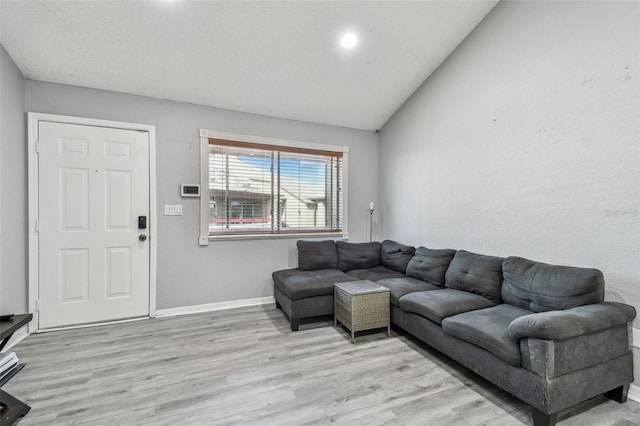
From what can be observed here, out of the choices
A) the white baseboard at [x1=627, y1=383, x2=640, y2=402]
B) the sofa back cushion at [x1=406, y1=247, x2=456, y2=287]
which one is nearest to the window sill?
the sofa back cushion at [x1=406, y1=247, x2=456, y2=287]

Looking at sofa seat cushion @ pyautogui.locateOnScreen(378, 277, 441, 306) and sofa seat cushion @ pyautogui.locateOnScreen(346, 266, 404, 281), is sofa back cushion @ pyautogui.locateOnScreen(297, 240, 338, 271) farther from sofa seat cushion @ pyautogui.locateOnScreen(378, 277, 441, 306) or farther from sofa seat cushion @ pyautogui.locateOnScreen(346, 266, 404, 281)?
sofa seat cushion @ pyautogui.locateOnScreen(378, 277, 441, 306)

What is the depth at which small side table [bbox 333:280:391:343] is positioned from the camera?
2543mm

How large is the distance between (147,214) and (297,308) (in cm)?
196

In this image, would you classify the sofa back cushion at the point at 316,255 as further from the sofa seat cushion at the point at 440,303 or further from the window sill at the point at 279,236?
the sofa seat cushion at the point at 440,303

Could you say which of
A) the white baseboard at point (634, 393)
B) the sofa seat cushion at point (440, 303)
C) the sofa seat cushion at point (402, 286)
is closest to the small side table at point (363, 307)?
the sofa seat cushion at point (402, 286)

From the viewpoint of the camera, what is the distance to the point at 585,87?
6.73ft

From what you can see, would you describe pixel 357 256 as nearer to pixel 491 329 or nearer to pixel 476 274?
pixel 476 274

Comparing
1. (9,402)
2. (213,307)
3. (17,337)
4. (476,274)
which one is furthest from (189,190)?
(476,274)

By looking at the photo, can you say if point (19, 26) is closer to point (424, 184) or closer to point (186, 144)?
point (186, 144)

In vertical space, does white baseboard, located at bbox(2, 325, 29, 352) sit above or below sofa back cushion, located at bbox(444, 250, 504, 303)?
below

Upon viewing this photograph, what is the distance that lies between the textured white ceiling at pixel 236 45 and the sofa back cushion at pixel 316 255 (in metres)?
1.82

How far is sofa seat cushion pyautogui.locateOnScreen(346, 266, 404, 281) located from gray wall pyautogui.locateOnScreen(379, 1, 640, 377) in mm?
615

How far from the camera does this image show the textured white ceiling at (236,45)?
2320mm

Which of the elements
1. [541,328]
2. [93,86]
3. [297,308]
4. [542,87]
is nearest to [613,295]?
[541,328]
